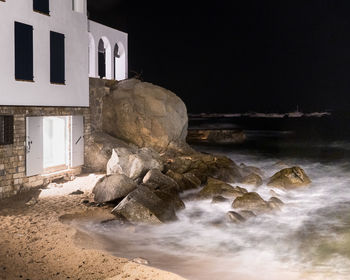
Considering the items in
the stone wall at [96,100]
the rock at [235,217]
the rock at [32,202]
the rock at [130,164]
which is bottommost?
the rock at [235,217]

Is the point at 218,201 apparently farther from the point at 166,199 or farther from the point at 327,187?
the point at 327,187

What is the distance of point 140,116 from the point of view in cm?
2011

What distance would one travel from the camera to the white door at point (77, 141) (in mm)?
16152

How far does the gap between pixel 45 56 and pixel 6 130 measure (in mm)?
3282

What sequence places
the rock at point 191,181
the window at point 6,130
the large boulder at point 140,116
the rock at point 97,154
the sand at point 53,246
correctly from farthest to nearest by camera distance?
the large boulder at point 140,116 < the rock at point 97,154 < the rock at point 191,181 < the window at point 6,130 < the sand at point 53,246

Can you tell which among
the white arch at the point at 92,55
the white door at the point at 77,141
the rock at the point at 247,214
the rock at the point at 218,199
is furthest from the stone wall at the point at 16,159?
the white arch at the point at 92,55

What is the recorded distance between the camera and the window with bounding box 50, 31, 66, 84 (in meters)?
14.5

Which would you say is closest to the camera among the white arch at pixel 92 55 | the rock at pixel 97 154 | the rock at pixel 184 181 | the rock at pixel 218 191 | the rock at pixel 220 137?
the rock at pixel 218 191

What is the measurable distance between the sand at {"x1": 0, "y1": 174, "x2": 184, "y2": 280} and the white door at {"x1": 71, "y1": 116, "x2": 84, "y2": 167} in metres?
3.60

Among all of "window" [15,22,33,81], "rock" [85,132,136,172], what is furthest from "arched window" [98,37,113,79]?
"window" [15,22,33,81]

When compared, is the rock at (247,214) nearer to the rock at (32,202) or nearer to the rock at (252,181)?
the rock at (252,181)

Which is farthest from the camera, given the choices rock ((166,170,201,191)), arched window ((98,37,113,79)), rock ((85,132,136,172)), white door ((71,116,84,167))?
arched window ((98,37,113,79))

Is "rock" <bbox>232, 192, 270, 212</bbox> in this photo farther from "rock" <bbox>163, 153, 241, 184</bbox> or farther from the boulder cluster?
"rock" <bbox>163, 153, 241, 184</bbox>

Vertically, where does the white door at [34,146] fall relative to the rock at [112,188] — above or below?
above
